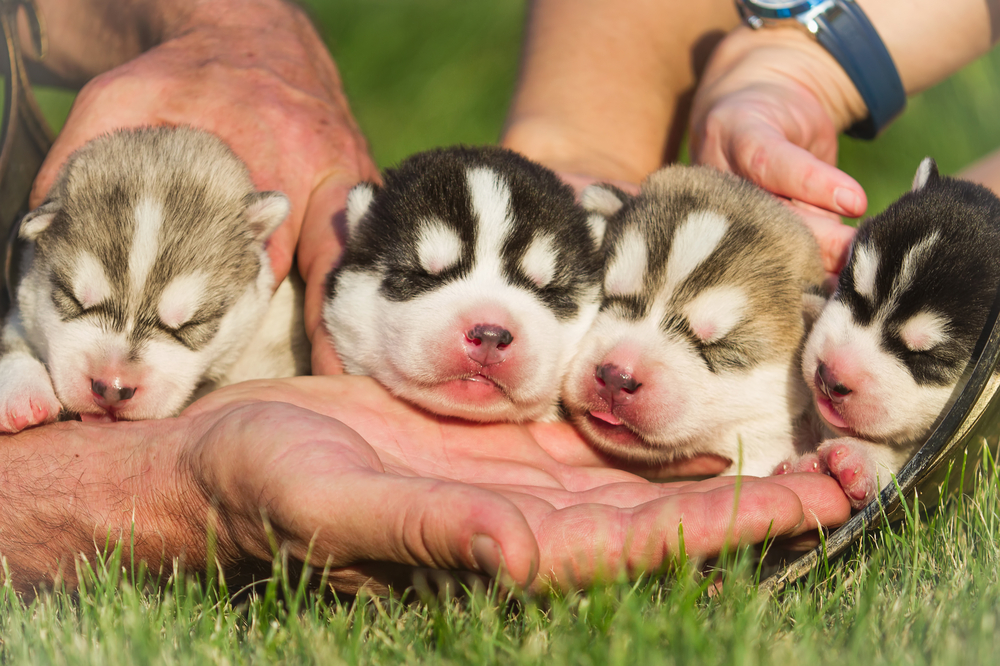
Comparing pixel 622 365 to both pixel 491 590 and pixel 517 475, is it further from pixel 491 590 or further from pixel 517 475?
pixel 491 590

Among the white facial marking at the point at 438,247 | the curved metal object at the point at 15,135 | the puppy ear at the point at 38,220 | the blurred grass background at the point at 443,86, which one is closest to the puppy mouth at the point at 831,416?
the white facial marking at the point at 438,247

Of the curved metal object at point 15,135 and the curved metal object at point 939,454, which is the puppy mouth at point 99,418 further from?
the curved metal object at point 939,454

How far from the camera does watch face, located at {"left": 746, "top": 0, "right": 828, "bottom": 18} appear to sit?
4633 millimetres

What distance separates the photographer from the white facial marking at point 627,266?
3447 mm

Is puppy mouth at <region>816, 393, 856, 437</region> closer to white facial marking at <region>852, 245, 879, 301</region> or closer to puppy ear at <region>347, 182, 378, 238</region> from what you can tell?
white facial marking at <region>852, 245, 879, 301</region>

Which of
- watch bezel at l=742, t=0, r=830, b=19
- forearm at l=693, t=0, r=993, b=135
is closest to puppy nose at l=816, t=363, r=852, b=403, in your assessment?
forearm at l=693, t=0, r=993, b=135

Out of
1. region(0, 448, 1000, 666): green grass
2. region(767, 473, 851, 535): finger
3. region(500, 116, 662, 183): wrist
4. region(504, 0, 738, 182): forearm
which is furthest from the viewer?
region(504, 0, 738, 182): forearm

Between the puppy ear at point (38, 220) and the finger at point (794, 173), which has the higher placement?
the finger at point (794, 173)

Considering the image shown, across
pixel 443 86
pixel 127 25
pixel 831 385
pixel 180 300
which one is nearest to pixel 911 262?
pixel 831 385

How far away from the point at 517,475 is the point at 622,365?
57 centimetres

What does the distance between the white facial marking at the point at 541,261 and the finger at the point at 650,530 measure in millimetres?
1170

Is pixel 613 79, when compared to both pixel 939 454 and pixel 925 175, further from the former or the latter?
pixel 939 454

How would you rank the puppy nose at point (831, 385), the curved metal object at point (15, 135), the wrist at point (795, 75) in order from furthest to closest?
1. the wrist at point (795, 75)
2. the curved metal object at point (15, 135)
3. the puppy nose at point (831, 385)

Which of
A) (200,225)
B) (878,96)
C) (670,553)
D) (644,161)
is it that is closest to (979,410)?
(670,553)
